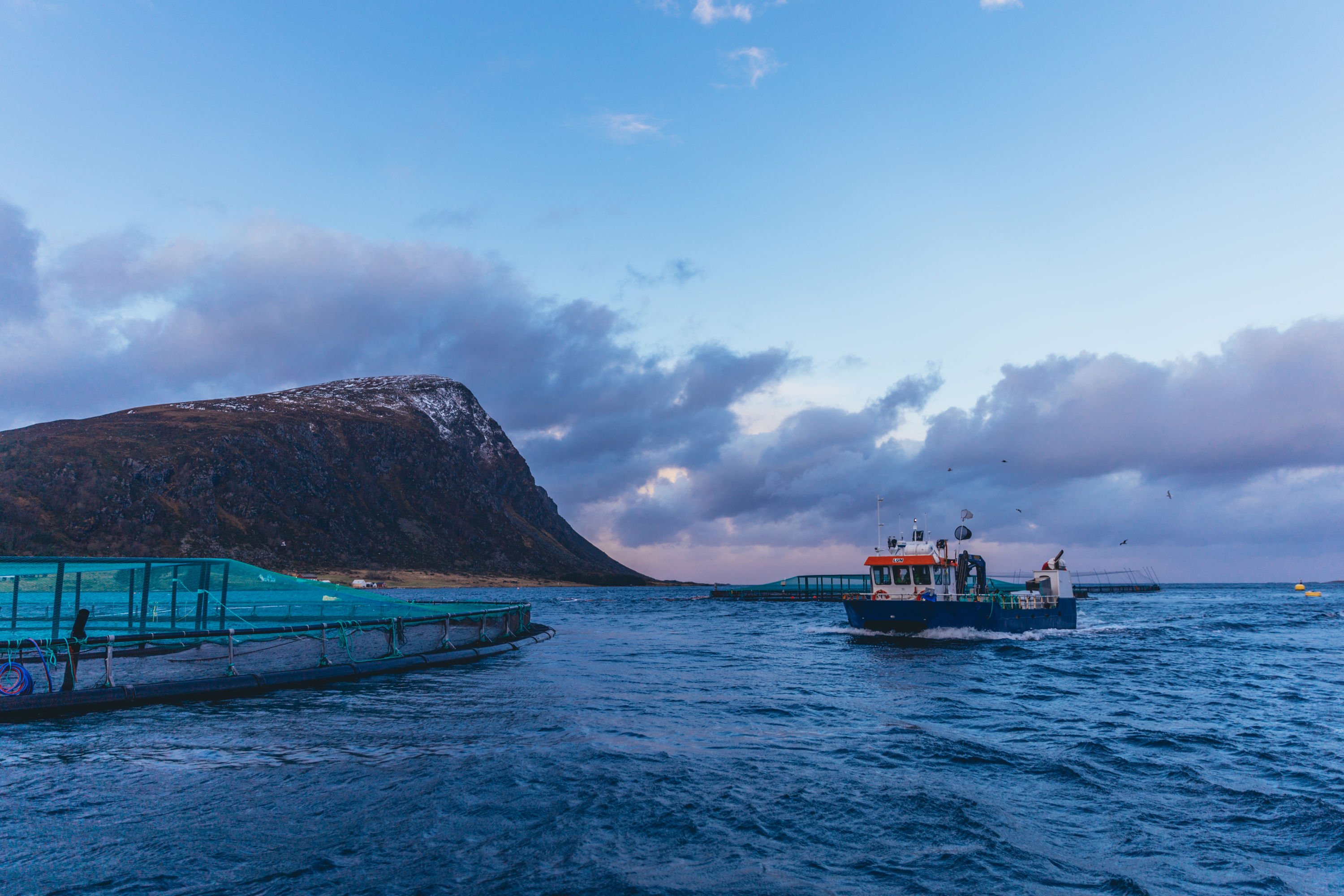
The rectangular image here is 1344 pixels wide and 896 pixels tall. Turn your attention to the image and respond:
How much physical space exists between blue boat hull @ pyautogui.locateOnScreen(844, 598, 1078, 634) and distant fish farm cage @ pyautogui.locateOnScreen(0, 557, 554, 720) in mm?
23743

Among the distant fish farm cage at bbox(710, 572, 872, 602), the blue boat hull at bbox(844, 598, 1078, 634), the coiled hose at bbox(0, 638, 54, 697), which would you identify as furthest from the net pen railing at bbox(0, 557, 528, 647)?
the distant fish farm cage at bbox(710, 572, 872, 602)

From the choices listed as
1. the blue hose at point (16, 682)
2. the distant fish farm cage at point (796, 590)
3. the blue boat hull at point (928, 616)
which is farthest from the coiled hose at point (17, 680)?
the distant fish farm cage at point (796, 590)

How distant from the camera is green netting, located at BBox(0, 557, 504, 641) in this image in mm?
26344

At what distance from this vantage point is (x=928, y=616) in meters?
50.5

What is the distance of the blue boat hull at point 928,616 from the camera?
1988 inches

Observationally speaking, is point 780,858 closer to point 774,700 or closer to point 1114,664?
point 774,700

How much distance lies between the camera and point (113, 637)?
22484 millimetres

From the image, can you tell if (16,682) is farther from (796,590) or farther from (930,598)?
(796,590)

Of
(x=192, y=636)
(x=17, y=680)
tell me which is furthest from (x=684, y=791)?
(x=17, y=680)

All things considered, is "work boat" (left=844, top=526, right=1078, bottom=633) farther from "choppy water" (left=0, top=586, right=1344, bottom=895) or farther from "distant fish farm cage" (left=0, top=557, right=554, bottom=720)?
"distant fish farm cage" (left=0, top=557, right=554, bottom=720)

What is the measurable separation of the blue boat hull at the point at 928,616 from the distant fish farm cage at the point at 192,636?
23.7 metres

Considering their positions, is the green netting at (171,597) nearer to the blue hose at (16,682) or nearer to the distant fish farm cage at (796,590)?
the blue hose at (16,682)

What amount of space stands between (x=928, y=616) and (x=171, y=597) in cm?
4283

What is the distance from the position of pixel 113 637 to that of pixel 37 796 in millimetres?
9846
